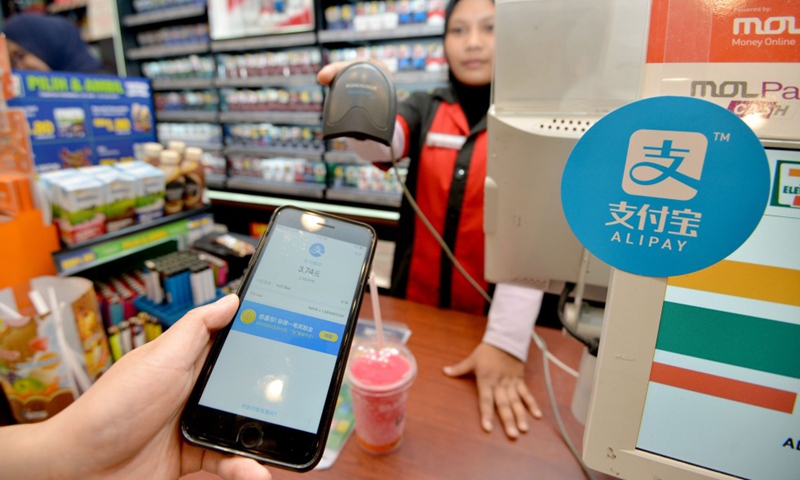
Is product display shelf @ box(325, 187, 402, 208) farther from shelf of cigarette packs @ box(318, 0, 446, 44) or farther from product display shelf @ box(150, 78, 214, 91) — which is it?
product display shelf @ box(150, 78, 214, 91)

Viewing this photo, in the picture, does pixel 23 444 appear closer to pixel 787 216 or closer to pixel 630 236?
pixel 630 236

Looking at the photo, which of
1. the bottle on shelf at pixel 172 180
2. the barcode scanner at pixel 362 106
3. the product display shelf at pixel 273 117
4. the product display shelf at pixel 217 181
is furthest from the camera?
the product display shelf at pixel 217 181

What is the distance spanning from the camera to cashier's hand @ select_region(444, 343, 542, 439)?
2.31ft

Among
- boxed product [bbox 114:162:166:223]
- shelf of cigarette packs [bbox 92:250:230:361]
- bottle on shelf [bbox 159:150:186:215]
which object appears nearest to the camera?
shelf of cigarette packs [bbox 92:250:230:361]

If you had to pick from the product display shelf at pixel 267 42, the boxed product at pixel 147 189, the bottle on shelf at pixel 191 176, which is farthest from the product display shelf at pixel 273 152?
the boxed product at pixel 147 189

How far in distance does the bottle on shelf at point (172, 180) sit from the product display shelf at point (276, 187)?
1608mm

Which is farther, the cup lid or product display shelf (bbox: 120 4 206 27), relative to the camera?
product display shelf (bbox: 120 4 206 27)

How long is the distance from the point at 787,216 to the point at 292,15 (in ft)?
9.61

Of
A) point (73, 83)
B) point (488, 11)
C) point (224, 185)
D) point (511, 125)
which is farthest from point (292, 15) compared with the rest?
point (511, 125)

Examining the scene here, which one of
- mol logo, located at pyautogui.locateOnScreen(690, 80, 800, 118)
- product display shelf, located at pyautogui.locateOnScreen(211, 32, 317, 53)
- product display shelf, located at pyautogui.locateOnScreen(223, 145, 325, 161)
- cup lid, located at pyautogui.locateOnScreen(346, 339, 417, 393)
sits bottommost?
cup lid, located at pyautogui.locateOnScreen(346, 339, 417, 393)

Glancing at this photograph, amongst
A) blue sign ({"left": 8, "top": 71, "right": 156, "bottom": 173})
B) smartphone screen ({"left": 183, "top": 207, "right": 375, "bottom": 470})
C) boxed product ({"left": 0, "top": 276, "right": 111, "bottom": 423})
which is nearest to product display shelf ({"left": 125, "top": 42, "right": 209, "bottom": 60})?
blue sign ({"left": 8, "top": 71, "right": 156, "bottom": 173})

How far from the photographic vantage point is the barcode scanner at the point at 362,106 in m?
0.76

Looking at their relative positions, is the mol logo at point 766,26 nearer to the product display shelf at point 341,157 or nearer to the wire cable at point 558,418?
the wire cable at point 558,418

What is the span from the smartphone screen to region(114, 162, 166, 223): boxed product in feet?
2.52
